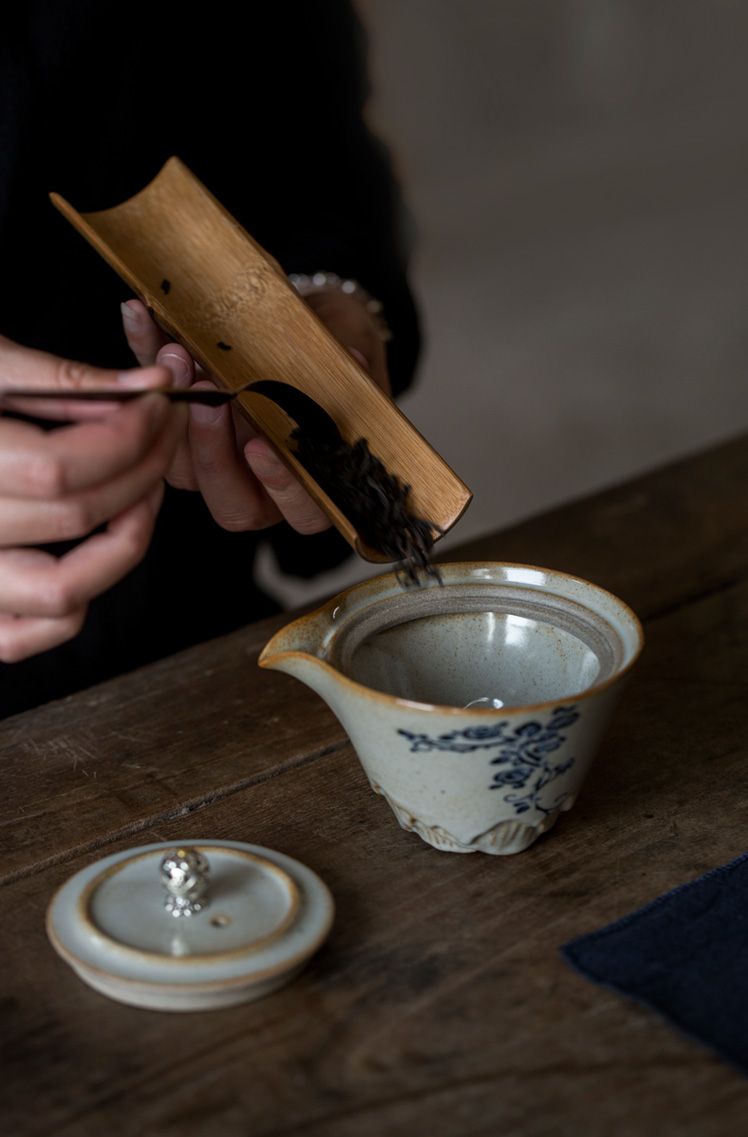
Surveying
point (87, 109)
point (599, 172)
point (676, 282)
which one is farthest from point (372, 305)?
point (599, 172)

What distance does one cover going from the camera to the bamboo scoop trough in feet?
3.60

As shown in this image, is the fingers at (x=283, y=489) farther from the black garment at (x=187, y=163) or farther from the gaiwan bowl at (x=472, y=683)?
the black garment at (x=187, y=163)

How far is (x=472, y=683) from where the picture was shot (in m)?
1.01

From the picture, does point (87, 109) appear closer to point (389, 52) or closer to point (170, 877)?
point (170, 877)

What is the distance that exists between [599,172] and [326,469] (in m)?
5.20

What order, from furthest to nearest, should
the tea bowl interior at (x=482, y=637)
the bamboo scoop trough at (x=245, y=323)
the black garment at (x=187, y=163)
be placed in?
1. the black garment at (x=187, y=163)
2. the bamboo scoop trough at (x=245, y=323)
3. the tea bowl interior at (x=482, y=637)

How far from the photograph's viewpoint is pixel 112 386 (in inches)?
32.9

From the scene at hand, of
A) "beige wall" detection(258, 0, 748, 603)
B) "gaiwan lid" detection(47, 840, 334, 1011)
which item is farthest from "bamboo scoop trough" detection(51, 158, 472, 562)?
"beige wall" detection(258, 0, 748, 603)

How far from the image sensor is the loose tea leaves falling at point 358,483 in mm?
1042

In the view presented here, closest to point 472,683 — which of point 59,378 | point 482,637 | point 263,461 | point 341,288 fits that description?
point 482,637

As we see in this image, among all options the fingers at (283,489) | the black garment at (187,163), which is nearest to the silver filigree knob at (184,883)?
the fingers at (283,489)

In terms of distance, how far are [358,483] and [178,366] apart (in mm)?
252

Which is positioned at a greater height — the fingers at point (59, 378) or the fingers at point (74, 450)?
the fingers at point (59, 378)

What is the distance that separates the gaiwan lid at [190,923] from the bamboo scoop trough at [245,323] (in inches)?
12.3
